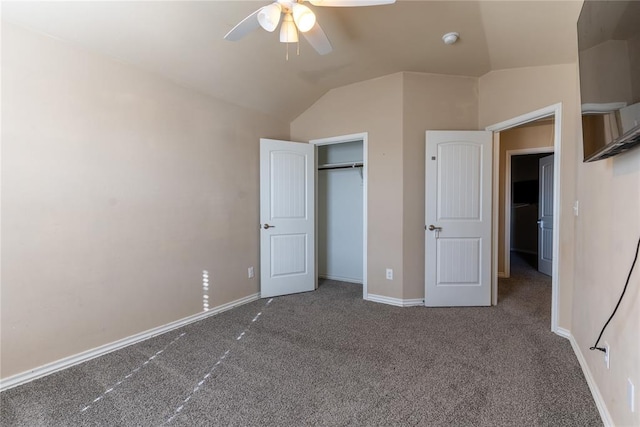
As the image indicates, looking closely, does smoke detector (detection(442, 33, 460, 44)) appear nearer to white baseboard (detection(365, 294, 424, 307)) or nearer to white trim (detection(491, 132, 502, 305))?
white trim (detection(491, 132, 502, 305))

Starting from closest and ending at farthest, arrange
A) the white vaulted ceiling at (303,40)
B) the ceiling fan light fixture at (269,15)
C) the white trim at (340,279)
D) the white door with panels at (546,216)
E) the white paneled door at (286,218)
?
1. the ceiling fan light fixture at (269,15)
2. the white vaulted ceiling at (303,40)
3. the white paneled door at (286,218)
4. the white trim at (340,279)
5. the white door with panels at (546,216)

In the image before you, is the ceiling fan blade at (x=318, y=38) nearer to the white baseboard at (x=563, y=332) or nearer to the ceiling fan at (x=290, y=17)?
the ceiling fan at (x=290, y=17)

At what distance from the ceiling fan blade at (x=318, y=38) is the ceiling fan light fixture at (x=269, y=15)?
28 cm

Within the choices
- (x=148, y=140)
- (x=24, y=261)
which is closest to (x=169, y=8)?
(x=148, y=140)

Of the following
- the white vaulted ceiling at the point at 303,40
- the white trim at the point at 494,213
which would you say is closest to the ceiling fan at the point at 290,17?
the white vaulted ceiling at the point at 303,40

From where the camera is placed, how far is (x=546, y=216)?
4.86 meters

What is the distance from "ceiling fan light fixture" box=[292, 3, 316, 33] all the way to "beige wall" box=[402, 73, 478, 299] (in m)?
1.80

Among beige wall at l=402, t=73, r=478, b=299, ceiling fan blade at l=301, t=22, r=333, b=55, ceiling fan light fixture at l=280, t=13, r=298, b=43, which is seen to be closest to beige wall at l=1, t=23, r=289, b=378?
ceiling fan light fixture at l=280, t=13, r=298, b=43

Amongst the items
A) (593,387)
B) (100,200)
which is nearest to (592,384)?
(593,387)

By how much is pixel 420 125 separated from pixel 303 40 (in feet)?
5.00

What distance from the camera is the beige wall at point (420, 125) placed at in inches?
131

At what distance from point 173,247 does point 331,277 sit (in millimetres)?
2481

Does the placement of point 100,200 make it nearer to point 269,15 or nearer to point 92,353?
point 92,353

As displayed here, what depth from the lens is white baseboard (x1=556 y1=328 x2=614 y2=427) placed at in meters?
1.55
